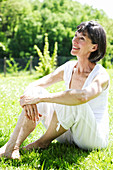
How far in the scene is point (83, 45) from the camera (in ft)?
8.13

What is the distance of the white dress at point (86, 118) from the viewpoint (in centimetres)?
218

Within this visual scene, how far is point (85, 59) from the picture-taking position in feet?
8.41

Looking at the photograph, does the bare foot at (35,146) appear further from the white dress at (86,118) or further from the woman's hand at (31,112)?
the woman's hand at (31,112)

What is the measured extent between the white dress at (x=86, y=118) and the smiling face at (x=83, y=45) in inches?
7.7

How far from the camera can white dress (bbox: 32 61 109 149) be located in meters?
2.18

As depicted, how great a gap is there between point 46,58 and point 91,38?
10.7 metres

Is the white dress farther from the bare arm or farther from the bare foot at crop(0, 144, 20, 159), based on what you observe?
the bare foot at crop(0, 144, 20, 159)

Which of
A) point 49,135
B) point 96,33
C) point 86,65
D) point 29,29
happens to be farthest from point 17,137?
point 29,29

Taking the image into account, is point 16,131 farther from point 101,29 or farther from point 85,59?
point 101,29

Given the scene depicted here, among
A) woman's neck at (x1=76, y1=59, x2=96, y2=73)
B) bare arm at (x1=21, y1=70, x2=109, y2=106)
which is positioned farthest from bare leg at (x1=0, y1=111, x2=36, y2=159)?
woman's neck at (x1=76, y1=59, x2=96, y2=73)

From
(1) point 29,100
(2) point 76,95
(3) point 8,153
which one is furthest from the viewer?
(3) point 8,153

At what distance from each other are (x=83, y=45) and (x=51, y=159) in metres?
1.21

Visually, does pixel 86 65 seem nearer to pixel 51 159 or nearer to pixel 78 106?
pixel 78 106

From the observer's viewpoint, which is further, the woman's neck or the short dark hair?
the woman's neck
